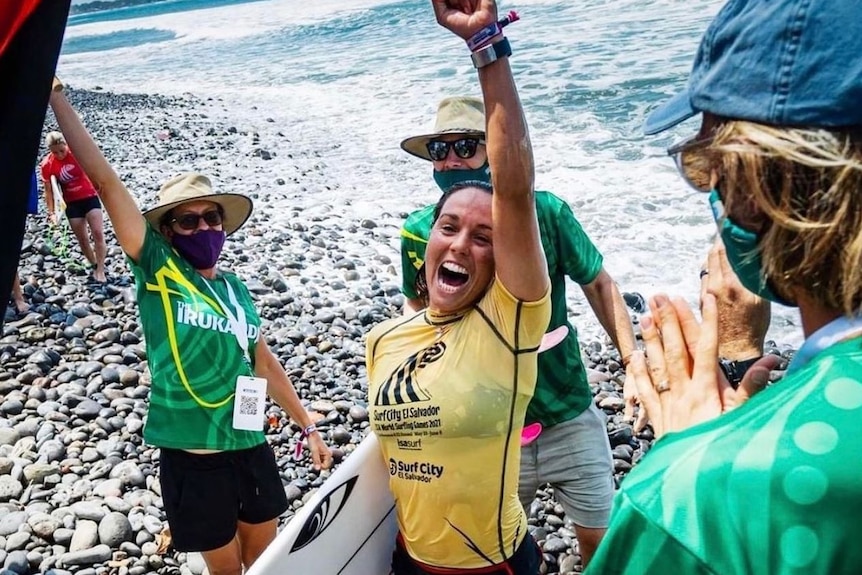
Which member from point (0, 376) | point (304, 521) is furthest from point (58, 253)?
point (304, 521)

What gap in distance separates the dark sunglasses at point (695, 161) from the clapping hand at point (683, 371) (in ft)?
0.90

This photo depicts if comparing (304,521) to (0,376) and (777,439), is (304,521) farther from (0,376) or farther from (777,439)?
(0,376)

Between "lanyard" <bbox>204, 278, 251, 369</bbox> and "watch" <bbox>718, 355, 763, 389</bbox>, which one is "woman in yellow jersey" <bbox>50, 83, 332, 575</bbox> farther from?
"watch" <bbox>718, 355, 763, 389</bbox>

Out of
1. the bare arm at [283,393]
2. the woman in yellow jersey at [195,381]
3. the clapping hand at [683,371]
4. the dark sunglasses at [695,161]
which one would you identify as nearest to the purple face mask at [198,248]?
the woman in yellow jersey at [195,381]

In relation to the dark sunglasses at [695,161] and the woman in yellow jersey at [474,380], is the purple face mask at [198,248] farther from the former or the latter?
the dark sunglasses at [695,161]

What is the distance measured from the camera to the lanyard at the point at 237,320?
12.1ft

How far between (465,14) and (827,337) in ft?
4.86

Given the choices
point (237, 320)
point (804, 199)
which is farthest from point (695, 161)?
point (237, 320)

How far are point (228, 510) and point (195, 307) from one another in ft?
3.23

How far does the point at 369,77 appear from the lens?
27.5 meters

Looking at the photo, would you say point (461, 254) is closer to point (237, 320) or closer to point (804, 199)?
point (237, 320)

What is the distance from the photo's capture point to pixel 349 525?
309 centimetres

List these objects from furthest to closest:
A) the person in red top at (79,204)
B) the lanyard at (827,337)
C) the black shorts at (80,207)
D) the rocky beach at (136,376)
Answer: the black shorts at (80,207), the person in red top at (79,204), the rocky beach at (136,376), the lanyard at (827,337)

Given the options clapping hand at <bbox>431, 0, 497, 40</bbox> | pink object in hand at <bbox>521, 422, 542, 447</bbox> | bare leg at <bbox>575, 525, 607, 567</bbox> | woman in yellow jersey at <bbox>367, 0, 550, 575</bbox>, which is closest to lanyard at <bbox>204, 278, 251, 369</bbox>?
woman in yellow jersey at <bbox>367, 0, 550, 575</bbox>
